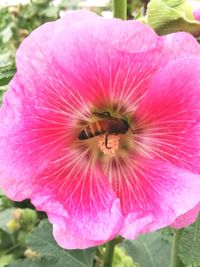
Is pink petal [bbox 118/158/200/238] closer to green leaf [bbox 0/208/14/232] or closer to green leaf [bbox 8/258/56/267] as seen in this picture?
green leaf [bbox 8/258/56/267]

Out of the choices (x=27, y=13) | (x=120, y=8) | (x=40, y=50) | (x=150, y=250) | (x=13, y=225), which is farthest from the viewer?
(x=27, y=13)

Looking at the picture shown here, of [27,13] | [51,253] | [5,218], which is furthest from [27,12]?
[51,253]

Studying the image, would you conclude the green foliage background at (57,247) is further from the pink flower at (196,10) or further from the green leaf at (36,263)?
the pink flower at (196,10)

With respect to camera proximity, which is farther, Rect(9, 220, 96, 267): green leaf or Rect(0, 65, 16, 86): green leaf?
Rect(9, 220, 96, 267): green leaf

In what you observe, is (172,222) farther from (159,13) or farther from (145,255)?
(145,255)

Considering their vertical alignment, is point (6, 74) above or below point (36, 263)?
above

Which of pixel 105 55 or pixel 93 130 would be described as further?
pixel 93 130

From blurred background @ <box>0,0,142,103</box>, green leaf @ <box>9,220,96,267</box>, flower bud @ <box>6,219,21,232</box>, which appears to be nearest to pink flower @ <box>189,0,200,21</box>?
green leaf @ <box>9,220,96,267</box>

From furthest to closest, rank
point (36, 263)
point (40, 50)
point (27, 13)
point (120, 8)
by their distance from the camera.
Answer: point (27, 13) < point (36, 263) < point (120, 8) < point (40, 50)

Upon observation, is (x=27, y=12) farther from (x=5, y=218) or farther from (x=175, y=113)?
(x=175, y=113)
